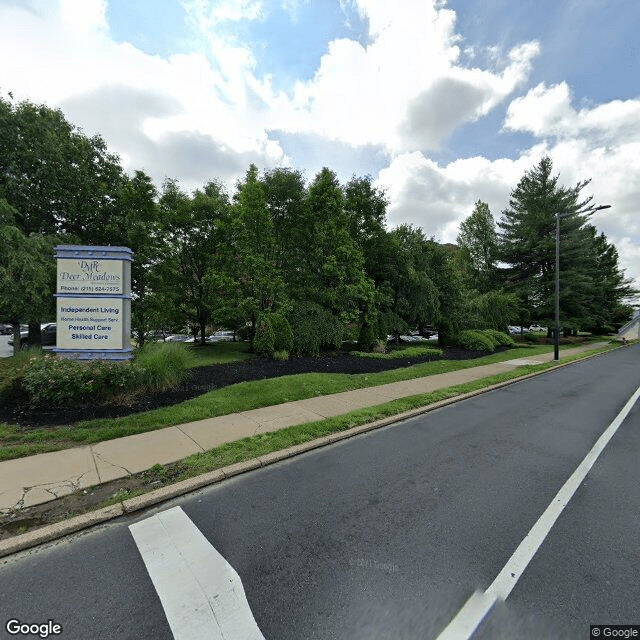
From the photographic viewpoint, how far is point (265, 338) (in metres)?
13.4

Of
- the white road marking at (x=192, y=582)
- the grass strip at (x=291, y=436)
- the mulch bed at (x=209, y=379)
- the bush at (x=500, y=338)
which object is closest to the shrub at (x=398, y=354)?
the mulch bed at (x=209, y=379)

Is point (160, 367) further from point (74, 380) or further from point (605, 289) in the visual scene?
point (605, 289)

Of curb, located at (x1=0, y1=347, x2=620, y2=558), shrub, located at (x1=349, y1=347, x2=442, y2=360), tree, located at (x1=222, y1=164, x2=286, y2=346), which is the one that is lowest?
curb, located at (x1=0, y1=347, x2=620, y2=558)

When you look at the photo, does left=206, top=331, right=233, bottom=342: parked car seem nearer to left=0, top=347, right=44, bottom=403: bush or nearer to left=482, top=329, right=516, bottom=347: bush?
left=0, top=347, right=44, bottom=403: bush

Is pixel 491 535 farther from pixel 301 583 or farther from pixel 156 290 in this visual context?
pixel 156 290

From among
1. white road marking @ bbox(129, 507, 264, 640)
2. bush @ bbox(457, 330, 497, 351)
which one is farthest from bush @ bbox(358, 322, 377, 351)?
white road marking @ bbox(129, 507, 264, 640)

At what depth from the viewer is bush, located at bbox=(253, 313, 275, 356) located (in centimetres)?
1336

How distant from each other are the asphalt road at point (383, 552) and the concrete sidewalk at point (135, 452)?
Result: 101 centimetres

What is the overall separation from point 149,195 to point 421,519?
51.0 ft

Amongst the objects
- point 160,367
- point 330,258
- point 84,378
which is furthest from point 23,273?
point 330,258

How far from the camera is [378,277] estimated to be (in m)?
18.1

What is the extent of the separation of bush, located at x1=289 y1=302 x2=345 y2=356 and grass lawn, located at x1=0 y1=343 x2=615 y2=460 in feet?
13.9

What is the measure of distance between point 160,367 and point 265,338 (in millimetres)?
5894

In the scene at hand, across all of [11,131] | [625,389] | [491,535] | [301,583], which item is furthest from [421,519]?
[11,131]
